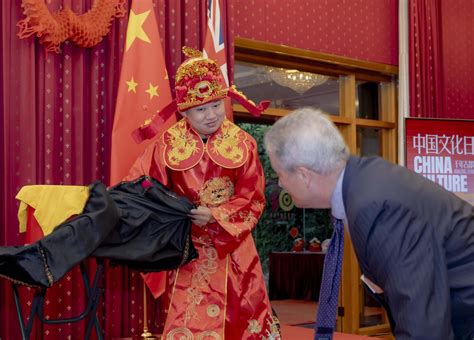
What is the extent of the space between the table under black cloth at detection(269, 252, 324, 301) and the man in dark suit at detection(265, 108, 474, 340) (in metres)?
6.25

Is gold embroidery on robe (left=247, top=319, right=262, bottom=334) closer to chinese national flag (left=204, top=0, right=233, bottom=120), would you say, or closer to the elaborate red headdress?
the elaborate red headdress

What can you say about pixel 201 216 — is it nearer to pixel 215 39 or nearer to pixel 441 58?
pixel 215 39

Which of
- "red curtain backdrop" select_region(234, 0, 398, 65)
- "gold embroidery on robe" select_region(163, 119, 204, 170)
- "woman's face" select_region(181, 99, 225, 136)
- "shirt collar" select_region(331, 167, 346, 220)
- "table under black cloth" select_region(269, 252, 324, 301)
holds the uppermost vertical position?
"red curtain backdrop" select_region(234, 0, 398, 65)

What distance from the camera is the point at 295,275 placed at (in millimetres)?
8266

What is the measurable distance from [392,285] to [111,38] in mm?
3004

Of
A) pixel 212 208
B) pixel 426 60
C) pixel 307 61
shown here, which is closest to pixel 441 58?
pixel 426 60

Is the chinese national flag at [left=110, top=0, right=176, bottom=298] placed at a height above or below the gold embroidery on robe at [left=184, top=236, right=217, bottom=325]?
above

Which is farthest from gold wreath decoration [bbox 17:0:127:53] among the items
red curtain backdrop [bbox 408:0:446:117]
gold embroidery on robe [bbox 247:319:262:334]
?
red curtain backdrop [bbox 408:0:446:117]

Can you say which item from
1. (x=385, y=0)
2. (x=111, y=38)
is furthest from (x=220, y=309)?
(x=385, y=0)

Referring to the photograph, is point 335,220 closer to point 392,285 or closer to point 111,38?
point 392,285

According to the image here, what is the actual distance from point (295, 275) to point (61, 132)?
495 cm

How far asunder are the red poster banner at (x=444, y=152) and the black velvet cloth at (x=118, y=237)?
2789 mm

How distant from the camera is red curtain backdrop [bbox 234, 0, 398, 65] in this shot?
4.89 meters

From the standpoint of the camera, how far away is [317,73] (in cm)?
557
